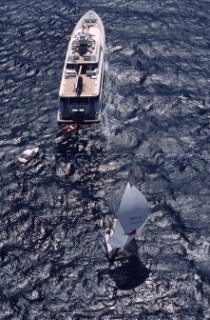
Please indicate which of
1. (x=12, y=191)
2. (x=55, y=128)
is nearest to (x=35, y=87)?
Answer: (x=55, y=128)

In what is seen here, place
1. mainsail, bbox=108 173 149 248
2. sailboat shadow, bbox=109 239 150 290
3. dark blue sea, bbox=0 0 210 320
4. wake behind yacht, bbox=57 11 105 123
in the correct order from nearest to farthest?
dark blue sea, bbox=0 0 210 320 < sailboat shadow, bbox=109 239 150 290 < mainsail, bbox=108 173 149 248 < wake behind yacht, bbox=57 11 105 123

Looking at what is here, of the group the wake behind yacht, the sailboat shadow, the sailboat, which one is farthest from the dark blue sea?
the sailboat

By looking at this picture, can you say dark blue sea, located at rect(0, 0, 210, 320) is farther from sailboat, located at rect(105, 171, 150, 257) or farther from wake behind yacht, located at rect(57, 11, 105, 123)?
sailboat, located at rect(105, 171, 150, 257)

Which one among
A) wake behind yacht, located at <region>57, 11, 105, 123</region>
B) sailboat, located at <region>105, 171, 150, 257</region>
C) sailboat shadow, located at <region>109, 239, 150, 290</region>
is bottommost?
sailboat shadow, located at <region>109, 239, 150, 290</region>

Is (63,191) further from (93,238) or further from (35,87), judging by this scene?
(35,87)

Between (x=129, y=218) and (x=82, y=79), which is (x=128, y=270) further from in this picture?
(x=82, y=79)

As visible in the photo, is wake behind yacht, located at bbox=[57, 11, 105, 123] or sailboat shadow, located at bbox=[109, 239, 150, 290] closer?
sailboat shadow, located at bbox=[109, 239, 150, 290]
